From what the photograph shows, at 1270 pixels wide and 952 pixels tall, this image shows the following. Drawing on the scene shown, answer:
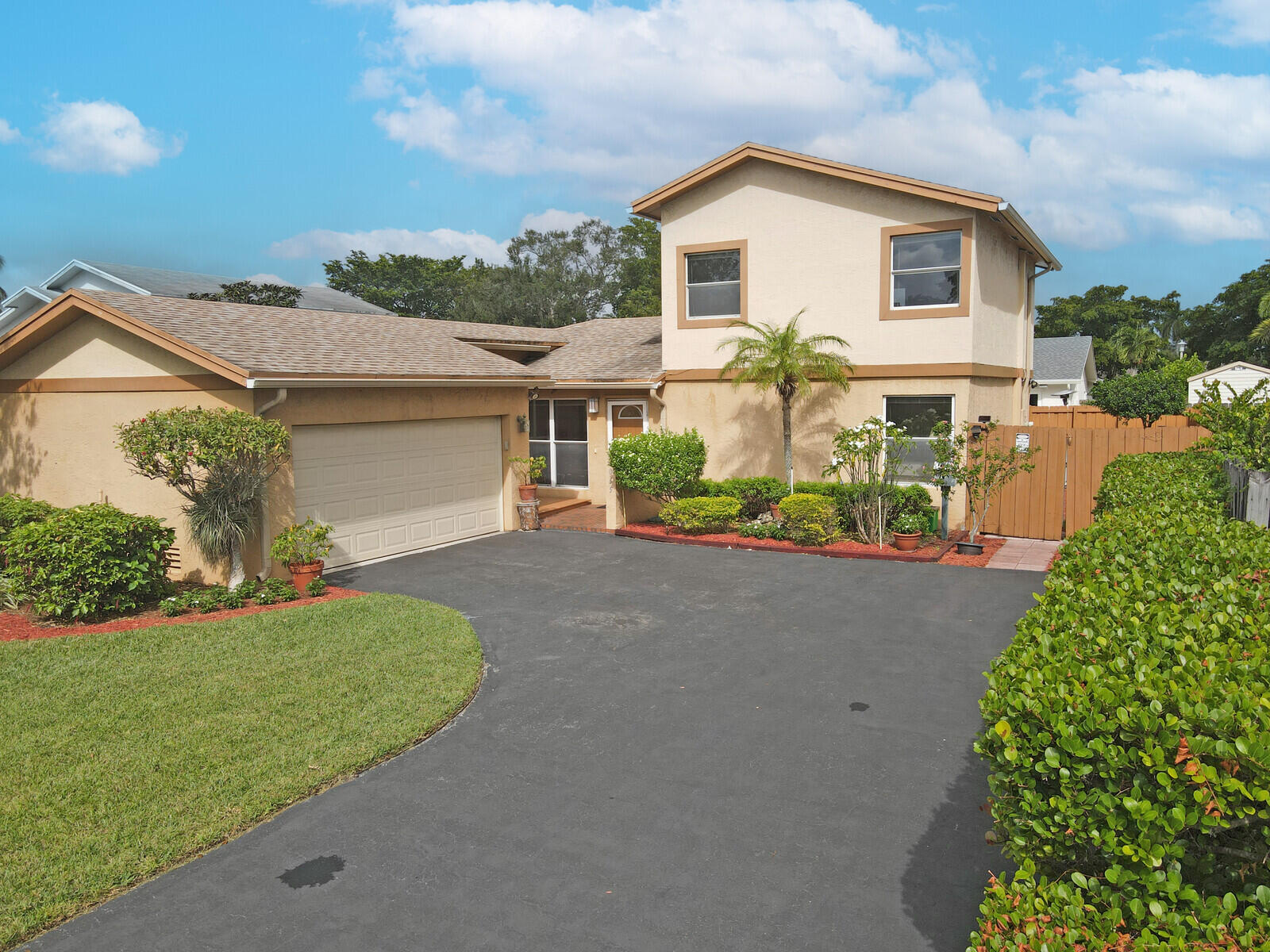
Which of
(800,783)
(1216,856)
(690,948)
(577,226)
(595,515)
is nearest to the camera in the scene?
(1216,856)

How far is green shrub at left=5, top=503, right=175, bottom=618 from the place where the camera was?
10289mm

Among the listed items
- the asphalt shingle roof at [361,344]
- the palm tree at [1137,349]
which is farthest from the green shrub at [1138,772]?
the palm tree at [1137,349]

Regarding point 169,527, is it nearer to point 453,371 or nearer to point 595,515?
point 453,371

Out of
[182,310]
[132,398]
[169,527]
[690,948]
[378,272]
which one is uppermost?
[378,272]

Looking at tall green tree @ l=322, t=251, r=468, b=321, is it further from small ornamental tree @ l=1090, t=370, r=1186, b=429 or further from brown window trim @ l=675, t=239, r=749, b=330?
brown window trim @ l=675, t=239, r=749, b=330

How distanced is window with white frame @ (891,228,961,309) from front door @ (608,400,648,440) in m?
5.97

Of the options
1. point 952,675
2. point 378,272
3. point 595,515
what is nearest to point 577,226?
point 378,272

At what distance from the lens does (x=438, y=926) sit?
4.44m

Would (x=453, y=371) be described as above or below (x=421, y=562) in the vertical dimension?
above

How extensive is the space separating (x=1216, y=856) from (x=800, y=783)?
3313 millimetres

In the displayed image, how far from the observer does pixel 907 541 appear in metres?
14.1

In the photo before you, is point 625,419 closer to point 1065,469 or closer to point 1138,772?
point 1065,469

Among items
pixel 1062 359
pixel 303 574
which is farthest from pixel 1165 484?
pixel 1062 359

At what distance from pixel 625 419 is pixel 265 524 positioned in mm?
8806
